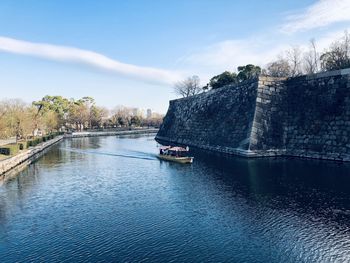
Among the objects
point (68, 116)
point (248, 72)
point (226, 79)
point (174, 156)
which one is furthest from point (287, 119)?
point (68, 116)

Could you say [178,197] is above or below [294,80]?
below

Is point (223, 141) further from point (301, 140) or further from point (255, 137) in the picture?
point (301, 140)

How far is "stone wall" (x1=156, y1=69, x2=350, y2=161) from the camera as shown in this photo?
28.2 meters

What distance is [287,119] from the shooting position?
3359cm

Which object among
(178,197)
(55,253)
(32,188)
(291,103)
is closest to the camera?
(55,253)

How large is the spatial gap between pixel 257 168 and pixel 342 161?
8149 mm

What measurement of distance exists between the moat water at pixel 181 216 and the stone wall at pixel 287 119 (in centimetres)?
535

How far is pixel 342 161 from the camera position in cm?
2592

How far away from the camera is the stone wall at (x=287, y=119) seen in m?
28.2

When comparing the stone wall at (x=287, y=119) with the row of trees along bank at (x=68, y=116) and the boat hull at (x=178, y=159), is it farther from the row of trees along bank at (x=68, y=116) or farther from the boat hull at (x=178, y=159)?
the row of trees along bank at (x=68, y=116)

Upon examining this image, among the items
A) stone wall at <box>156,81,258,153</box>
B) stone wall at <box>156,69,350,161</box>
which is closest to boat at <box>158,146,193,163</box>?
stone wall at <box>156,69,350,161</box>

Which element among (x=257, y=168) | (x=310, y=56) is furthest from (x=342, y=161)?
(x=310, y=56)

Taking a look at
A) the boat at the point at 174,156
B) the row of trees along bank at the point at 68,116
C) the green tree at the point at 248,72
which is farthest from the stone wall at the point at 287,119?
the row of trees along bank at the point at 68,116

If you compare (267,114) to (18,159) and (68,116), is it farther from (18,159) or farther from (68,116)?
(68,116)
